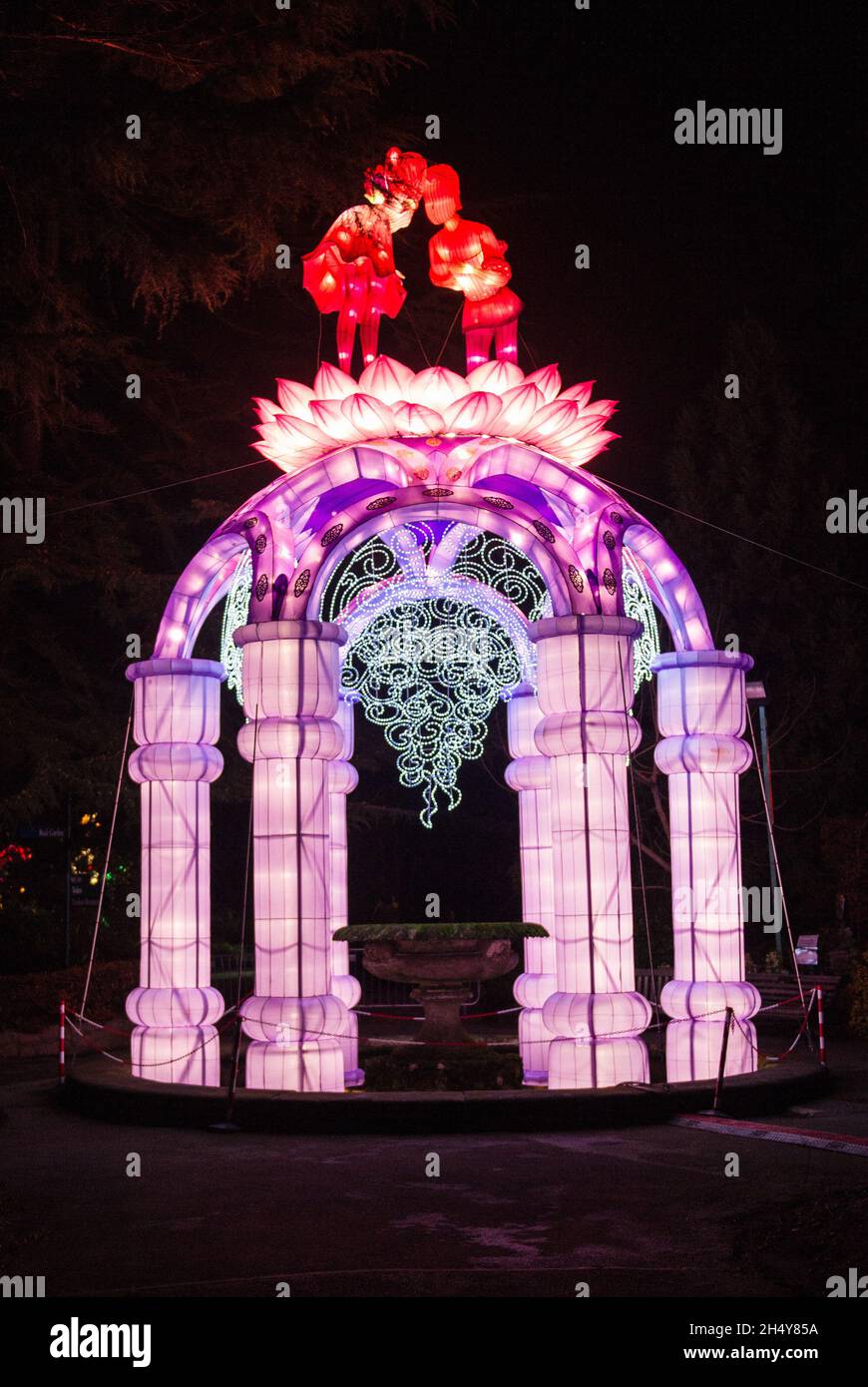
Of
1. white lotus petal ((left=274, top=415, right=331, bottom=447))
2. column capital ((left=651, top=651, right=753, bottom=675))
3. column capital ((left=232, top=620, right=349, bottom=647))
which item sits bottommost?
column capital ((left=651, top=651, right=753, bottom=675))

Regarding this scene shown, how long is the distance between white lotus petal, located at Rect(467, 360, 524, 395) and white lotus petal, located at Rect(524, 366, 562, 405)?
0.42 feet

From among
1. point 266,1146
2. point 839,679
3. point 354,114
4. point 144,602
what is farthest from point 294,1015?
point 839,679

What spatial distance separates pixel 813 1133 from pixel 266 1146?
3.45m

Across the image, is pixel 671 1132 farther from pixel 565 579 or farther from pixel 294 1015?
pixel 565 579

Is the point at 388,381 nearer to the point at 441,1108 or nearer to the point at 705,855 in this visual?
the point at 705,855

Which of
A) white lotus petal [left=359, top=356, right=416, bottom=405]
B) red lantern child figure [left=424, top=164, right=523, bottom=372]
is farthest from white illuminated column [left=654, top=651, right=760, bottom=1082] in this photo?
red lantern child figure [left=424, top=164, right=523, bottom=372]

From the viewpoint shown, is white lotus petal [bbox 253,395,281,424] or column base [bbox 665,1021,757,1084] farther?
white lotus petal [bbox 253,395,281,424]

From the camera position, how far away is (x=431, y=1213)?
7141 millimetres

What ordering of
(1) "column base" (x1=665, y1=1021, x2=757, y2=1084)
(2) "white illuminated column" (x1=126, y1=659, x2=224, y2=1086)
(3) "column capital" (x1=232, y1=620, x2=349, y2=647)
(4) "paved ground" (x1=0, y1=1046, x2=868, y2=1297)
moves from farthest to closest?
1. (2) "white illuminated column" (x1=126, y1=659, x2=224, y2=1086)
2. (1) "column base" (x1=665, y1=1021, x2=757, y2=1084)
3. (3) "column capital" (x1=232, y1=620, x2=349, y2=647)
4. (4) "paved ground" (x1=0, y1=1046, x2=868, y2=1297)

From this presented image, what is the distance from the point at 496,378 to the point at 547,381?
43 centimetres

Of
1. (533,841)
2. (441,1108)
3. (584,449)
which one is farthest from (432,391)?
(441,1108)

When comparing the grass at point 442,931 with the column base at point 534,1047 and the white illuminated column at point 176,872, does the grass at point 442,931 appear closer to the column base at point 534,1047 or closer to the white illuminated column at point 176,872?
the column base at point 534,1047

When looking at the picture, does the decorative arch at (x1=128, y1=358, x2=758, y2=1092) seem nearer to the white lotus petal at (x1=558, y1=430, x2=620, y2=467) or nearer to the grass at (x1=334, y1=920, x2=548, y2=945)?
the white lotus petal at (x1=558, y1=430, x2=620, y2=467)

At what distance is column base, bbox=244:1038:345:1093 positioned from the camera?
10508mm
